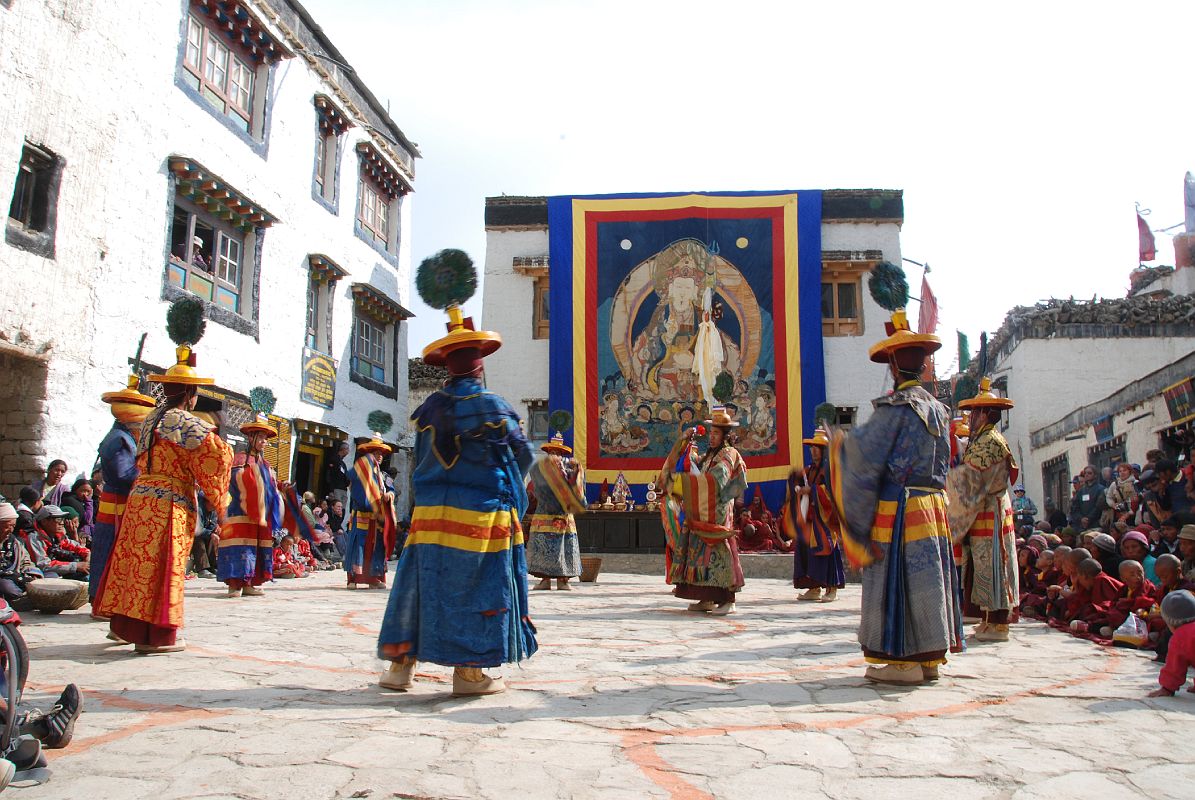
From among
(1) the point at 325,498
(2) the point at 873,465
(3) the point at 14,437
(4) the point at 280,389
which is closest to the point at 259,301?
(4) the point at 280,389

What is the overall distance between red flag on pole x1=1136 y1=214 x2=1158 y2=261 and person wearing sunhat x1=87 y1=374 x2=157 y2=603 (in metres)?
29.0

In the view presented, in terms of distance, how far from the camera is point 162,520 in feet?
17.9

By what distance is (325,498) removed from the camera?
1634cm

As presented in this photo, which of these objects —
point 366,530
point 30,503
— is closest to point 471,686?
point 366,530

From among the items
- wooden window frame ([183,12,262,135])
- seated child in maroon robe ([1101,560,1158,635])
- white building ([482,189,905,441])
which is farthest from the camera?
white building ([482,189,905,441])

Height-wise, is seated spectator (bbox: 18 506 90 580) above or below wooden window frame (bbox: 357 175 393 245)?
below

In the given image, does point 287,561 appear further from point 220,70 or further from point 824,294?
point 824,294

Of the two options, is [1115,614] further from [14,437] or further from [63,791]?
[14,437]

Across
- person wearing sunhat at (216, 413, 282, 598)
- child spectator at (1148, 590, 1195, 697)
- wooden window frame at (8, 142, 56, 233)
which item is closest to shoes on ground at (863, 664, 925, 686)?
child spectator at (1148, 590, 1195, 697)

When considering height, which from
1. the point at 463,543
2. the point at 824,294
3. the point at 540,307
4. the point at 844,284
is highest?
the point at 844,284

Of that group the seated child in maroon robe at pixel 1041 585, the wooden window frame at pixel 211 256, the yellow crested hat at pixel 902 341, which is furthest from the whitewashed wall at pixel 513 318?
the yellow crested hat at pixel 902 341

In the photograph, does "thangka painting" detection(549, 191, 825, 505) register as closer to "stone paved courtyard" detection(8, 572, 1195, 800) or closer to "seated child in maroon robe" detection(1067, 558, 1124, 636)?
"seated child in maroon robe" detection(1067, 558, 1124, 636)

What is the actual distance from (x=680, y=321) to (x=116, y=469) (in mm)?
15458

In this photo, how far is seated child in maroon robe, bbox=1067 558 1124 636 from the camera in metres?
6.90
